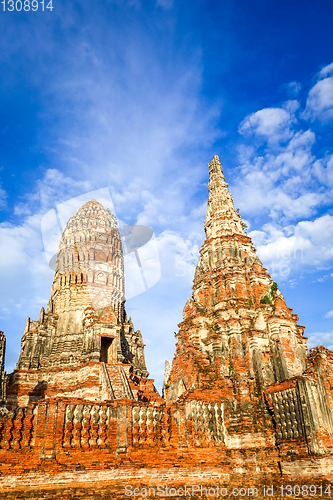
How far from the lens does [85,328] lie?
26047 mm

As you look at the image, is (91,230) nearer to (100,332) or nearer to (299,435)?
(100,332)

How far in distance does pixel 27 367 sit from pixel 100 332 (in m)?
6.24

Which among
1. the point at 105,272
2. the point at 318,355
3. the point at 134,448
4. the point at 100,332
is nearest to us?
the point at 134,448

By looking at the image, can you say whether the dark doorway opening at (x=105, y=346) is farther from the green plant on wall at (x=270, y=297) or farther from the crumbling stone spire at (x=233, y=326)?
the green plant on wall at (x=270, y=297)

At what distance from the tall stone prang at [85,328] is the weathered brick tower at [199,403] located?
0.13 metres

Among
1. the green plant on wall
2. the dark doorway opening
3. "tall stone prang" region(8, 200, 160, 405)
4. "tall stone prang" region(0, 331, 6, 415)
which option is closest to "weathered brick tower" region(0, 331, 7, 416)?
"tall stone prang" region(0, 331, 6, 415)

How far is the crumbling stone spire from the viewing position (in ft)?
56.6

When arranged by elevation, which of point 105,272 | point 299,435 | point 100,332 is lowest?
point 299,435

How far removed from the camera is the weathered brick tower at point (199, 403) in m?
11.1

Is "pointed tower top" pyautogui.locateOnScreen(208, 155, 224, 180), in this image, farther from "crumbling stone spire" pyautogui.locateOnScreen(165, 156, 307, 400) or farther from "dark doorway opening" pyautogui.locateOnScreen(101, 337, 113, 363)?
"dark doorway opening" pyautogui.locateOnScreen(101, 337, 113, 363)

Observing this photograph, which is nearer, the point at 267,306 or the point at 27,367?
the point at 267,306

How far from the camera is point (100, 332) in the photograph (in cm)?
2470

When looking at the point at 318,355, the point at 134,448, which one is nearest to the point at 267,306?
the point at 318,355

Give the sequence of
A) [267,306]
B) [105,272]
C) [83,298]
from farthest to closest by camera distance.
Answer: [105,272] < [83,298] < [267,306]
